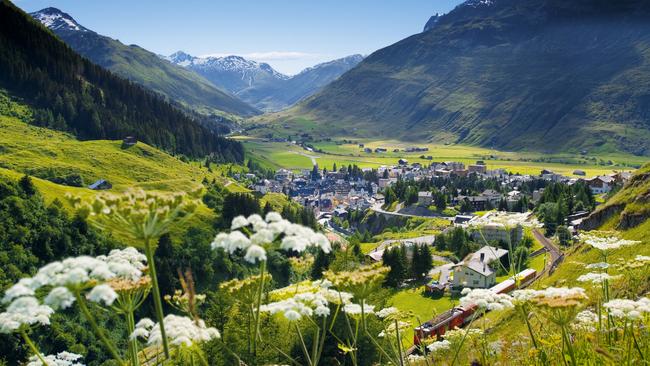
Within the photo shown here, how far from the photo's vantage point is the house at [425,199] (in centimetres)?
19238

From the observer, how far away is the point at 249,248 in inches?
277

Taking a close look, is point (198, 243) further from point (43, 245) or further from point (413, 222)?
point (413, 222)

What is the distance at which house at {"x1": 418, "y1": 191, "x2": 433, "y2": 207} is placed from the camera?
192 m

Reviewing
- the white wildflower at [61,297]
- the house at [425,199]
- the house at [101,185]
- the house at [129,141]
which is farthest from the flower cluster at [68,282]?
the house at [425,199]

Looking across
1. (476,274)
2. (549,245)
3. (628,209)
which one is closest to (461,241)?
(549,245)

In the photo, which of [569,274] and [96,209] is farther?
[569,274]

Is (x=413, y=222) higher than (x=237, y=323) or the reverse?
the reverse

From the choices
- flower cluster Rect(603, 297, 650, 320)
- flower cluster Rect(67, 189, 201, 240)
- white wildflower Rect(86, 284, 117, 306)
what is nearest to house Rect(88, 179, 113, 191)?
flower cluster Rect(67, 189, 201, 240)

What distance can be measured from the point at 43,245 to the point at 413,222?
399 feet

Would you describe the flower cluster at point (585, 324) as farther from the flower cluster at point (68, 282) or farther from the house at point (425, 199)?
the house at point (425, 199)

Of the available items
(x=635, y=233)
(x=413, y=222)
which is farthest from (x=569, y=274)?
(x=413, y=222)

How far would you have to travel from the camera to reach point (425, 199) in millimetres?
193625

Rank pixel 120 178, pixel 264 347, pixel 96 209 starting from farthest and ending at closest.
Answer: pixel 120 178, pixel 264 347, pixel 96 209

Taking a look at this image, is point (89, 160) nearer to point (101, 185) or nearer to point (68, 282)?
point (101, 185)
